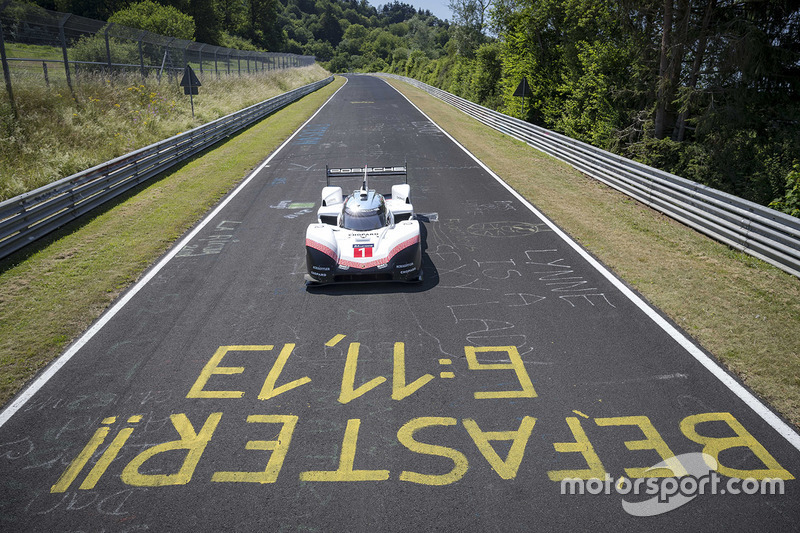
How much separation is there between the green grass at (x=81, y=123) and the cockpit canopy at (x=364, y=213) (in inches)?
330

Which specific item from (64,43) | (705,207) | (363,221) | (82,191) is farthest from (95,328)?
(64,43)

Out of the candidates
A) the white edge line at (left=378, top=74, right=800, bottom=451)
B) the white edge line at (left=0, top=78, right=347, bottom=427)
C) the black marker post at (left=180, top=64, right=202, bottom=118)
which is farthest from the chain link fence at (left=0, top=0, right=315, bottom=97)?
the white edge line at (left=378, top=74, right=800, bottom=451)

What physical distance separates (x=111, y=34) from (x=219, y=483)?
20.9 metres

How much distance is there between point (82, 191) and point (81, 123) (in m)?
7.01

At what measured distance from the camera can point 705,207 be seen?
10.6 metres

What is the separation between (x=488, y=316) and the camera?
286 inches

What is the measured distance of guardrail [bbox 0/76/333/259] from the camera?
31.4ft

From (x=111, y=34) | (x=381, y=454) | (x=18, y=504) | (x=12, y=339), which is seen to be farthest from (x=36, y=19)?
(x=381, y=454)

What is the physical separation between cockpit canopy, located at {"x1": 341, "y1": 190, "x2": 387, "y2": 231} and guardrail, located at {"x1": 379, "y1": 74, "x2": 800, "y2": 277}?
674 cm

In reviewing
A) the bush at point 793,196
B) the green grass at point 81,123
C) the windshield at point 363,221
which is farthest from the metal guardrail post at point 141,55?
the bush at point 793,196

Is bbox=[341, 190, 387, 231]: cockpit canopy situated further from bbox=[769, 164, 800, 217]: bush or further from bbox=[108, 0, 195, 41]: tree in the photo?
bbox=[108, 0, 195, 41]: tree

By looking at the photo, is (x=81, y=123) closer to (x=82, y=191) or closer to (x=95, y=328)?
(x=82, y=191)

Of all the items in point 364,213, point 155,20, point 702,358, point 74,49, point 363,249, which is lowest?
point 702,358

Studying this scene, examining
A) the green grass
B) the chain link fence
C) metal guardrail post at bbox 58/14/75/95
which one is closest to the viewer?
the green grass
